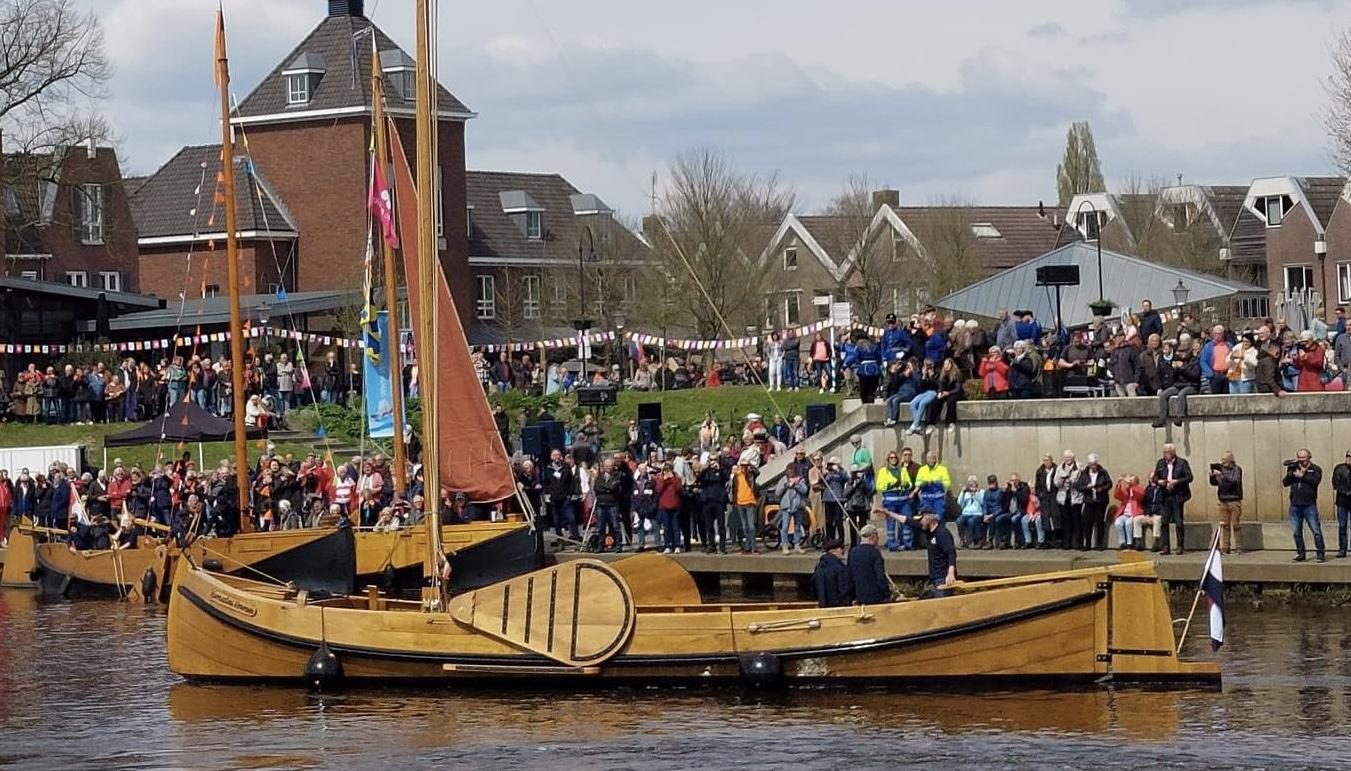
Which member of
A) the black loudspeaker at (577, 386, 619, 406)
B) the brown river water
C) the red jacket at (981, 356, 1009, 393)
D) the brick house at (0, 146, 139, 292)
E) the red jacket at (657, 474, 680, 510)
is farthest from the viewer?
the brick house at (0, 146, 139, 292)

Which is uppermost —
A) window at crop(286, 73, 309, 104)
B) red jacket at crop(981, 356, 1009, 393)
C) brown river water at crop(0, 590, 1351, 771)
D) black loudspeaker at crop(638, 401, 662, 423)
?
window at crop(286, 73, 309, 104)

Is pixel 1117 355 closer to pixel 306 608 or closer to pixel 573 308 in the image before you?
pixel 306 608

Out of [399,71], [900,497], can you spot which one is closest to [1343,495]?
[900,497]

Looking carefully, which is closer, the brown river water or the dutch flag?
the brown river water

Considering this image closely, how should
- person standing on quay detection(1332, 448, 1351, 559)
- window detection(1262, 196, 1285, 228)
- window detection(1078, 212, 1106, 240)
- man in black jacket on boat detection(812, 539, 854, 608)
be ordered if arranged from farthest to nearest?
window detection(1078, 212, 1106, 240) → window detection(1262, 196, 1285, 228) → person standing on quay detection(1332, 448, 1351, 559) → man in black jacket on boat detection(812, 539, 854, 608)

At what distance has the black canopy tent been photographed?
4938cm

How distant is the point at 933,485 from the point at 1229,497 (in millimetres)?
5054

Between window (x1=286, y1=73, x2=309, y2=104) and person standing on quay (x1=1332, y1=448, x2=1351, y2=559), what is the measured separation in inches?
2255

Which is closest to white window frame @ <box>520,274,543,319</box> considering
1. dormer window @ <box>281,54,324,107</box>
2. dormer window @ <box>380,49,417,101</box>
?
dormer window @ <box>380,49,417,101</box>

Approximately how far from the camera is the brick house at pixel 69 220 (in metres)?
64.1

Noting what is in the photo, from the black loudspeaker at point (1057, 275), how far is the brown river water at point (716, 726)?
12.1 metres

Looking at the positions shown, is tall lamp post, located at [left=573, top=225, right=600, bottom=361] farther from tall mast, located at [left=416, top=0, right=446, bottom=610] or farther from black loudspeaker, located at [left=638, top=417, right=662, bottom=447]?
tall mast, located at [left=416, top=0, right=446, bottom=610]

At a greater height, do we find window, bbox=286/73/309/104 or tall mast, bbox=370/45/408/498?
window, bbox=286/73/309/104

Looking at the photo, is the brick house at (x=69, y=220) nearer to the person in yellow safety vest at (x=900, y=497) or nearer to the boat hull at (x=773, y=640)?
the person in yellow safety vest at (x=900, y=497)
